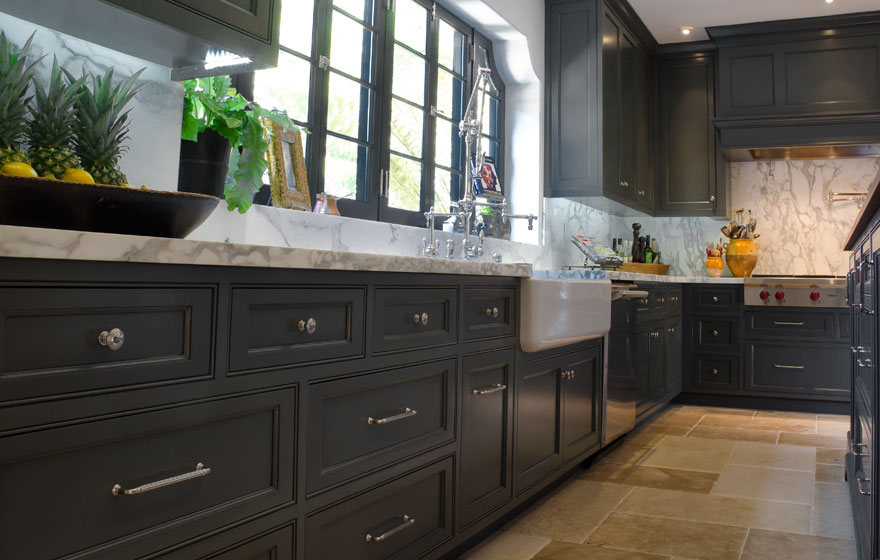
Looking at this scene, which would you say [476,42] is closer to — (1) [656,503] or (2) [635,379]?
(2) [635,379]

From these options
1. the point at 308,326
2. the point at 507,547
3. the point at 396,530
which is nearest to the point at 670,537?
the point at 507,547

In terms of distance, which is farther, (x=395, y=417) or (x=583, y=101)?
(x=583, y=101)

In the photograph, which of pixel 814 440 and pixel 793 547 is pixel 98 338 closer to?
pixel 793 547

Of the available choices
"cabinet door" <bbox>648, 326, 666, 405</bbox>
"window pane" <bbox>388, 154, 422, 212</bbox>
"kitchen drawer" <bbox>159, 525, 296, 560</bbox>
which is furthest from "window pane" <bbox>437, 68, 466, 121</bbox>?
"kitchen drawer" <bbox>159, 525, 296, 560</bbox>

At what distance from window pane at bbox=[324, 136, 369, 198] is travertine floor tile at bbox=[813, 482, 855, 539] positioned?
2.08 m

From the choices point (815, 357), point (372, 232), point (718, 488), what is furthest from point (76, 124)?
point (815, 357)

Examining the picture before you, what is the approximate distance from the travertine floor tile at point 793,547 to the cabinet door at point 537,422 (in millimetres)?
698

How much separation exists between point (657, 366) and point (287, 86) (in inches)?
111

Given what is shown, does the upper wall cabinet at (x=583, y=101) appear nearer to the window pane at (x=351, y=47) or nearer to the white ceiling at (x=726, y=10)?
the white ceiling at (x=726, y=10)

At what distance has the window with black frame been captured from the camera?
8.69ft

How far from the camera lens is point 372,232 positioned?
2.82 metres

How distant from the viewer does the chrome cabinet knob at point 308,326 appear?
1374 millimetres

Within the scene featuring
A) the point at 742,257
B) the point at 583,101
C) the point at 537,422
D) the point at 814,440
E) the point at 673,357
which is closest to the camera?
the point at 537,422

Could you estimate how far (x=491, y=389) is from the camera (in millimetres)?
2182
